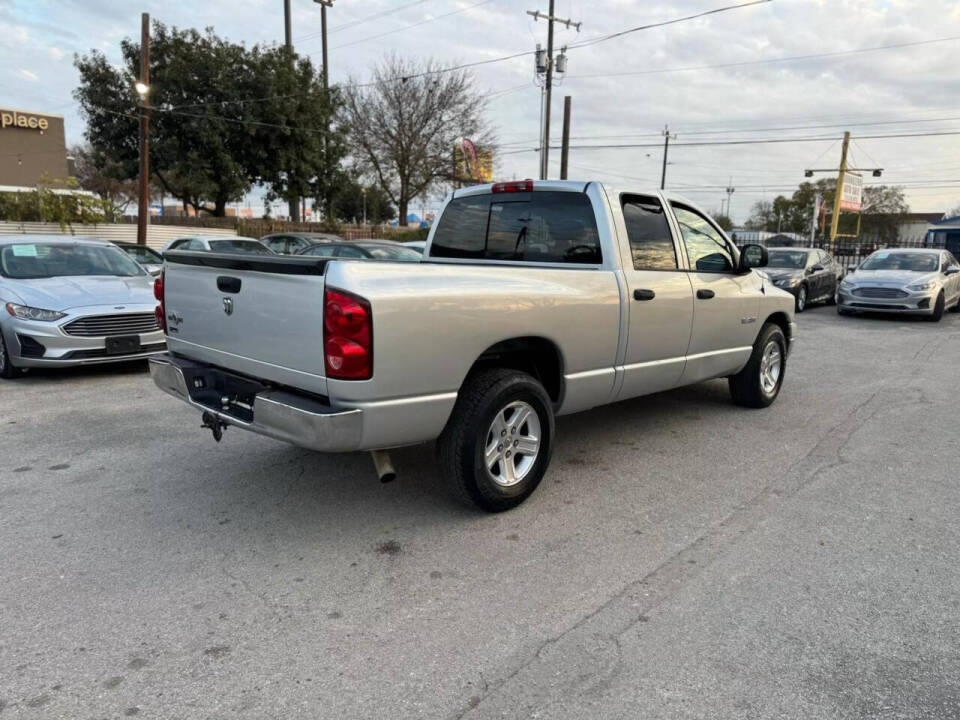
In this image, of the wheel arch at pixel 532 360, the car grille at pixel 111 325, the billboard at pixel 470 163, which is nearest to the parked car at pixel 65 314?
the car grille at pixel 111 325

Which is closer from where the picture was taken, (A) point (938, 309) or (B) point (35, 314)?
(B) point (35, 314)

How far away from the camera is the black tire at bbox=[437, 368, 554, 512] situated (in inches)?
142

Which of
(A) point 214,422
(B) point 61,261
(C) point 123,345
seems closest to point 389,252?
(B) point 61,261

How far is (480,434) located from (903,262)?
14.6m

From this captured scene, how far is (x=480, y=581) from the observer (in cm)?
319

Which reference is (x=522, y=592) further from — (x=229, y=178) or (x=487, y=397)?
(x=229, y=178)

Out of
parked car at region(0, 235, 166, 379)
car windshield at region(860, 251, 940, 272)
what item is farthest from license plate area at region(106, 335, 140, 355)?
car windshield at region(860, 251, 940, 272)

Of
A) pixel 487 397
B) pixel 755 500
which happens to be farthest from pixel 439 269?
pixel 755 500

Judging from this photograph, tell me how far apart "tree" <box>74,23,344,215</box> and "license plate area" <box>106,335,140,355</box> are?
20.2m

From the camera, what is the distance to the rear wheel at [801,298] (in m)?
15.2

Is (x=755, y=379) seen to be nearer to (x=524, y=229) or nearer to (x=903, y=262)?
(x=524, y=229)

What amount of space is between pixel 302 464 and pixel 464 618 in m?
2.20

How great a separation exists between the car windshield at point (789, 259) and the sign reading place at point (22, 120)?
48.0m

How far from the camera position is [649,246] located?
4.83 m
